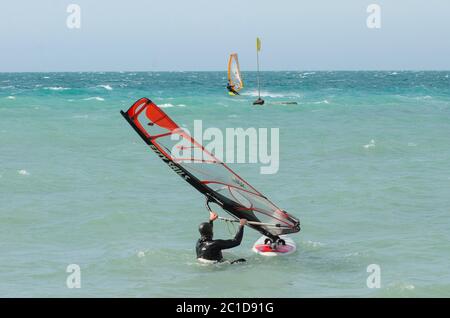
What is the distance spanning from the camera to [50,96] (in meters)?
64.3

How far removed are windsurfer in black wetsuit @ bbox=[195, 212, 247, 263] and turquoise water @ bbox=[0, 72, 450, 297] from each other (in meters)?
0.24

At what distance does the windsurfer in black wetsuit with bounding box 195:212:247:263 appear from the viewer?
1192cm

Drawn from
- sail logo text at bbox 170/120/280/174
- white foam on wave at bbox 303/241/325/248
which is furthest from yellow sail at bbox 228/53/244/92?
white foam on wave at bbox 303/241/325/248

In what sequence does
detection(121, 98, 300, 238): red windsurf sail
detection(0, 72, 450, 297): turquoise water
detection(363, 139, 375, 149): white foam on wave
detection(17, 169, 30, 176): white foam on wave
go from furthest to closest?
detection(363, 139, 375, 149): white foam on wave
detection(17, 169, 30, 176): white foam on wave
detection(0, 72, 450, 297): turquoise water
detection(121, 98, 300, 238): red windsurf sail

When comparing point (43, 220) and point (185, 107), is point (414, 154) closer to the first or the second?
point (43, 220)

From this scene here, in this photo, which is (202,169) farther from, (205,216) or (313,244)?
(205,216)

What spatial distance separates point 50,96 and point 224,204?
5481 cm

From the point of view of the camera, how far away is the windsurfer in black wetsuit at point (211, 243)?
11922mm

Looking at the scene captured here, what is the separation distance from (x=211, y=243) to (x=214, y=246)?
8 centimetres

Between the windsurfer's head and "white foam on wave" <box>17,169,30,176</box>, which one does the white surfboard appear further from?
"white foam on wave" <box>17,169,30,176</box>

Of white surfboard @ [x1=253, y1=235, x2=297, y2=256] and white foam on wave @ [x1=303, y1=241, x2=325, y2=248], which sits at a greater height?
white surfboard @ [x1=253, y1=235, x2=297, y2=256]
